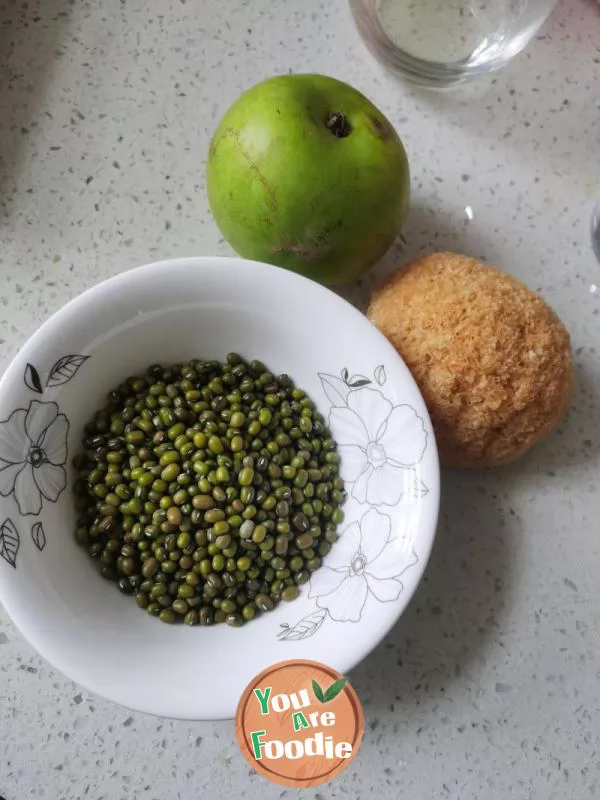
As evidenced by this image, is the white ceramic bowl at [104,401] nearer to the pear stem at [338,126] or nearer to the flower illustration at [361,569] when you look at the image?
the flower illustration at [361,569]

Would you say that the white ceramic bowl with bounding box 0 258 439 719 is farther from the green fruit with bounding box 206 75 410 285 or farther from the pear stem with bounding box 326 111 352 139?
the pear stem with bounding box 326 111 352 139

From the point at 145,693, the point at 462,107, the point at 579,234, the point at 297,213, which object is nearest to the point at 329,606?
the point at 145,693

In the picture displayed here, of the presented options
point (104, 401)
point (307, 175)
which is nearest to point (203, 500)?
point (104, 401)

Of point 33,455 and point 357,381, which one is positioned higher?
point 357,381

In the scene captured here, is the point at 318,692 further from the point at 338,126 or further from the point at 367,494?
the point at 338,126

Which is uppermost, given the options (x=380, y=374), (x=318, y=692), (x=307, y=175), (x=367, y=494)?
(x=307, y=175)

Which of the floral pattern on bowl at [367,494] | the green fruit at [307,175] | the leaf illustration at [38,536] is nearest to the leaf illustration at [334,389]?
the floral pattern on bowl at [367,494]

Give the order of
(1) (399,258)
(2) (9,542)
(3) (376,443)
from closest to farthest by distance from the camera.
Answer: (2) (9,542) → (3) (376,443) → (1) (399,258)
